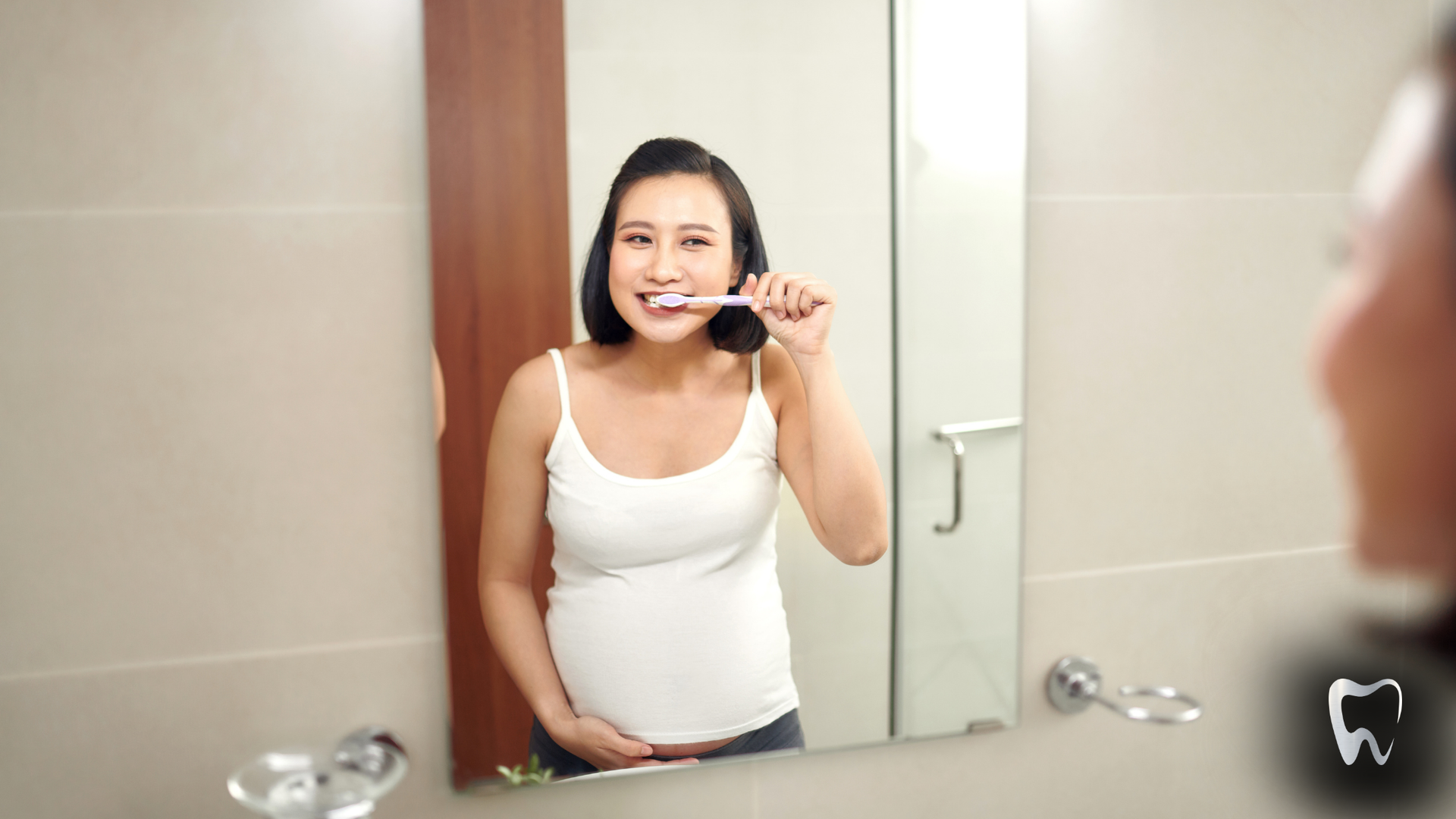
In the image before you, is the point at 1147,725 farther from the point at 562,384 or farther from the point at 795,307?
the point at 562,384

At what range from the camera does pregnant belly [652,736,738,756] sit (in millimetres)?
844

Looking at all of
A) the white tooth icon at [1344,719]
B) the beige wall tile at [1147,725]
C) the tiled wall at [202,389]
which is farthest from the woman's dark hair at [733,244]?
the white tooth icon at [1344,719]

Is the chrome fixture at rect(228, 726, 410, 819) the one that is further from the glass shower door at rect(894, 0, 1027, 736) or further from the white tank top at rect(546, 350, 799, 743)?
the glass shower door at rect(894, 0, 1027, 736)

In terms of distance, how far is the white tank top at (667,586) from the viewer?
31.6 inches

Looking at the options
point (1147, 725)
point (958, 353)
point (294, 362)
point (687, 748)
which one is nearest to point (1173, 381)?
point (958, 353)

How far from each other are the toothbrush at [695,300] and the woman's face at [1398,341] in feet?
2.13

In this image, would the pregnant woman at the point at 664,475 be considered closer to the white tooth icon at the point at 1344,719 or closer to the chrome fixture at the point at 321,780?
the chrome fixture at the point at 321,780

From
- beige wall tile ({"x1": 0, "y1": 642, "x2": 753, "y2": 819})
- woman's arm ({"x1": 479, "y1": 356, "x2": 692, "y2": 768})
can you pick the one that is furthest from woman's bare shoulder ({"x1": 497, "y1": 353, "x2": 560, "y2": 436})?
beige wall tile ({"x1": 0, "y1": 642, "x2": 753, "y2": 819})

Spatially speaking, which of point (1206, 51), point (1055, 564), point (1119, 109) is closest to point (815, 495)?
point (1055, 564)

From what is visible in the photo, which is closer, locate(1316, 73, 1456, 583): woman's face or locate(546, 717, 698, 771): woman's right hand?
locate(1316, 73, 1456, 583): woman's face

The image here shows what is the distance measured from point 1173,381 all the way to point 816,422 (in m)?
0.44

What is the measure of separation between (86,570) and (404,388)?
29 centimetres

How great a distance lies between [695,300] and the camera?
31.9 inches

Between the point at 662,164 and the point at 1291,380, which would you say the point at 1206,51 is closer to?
the point at 1291,380
